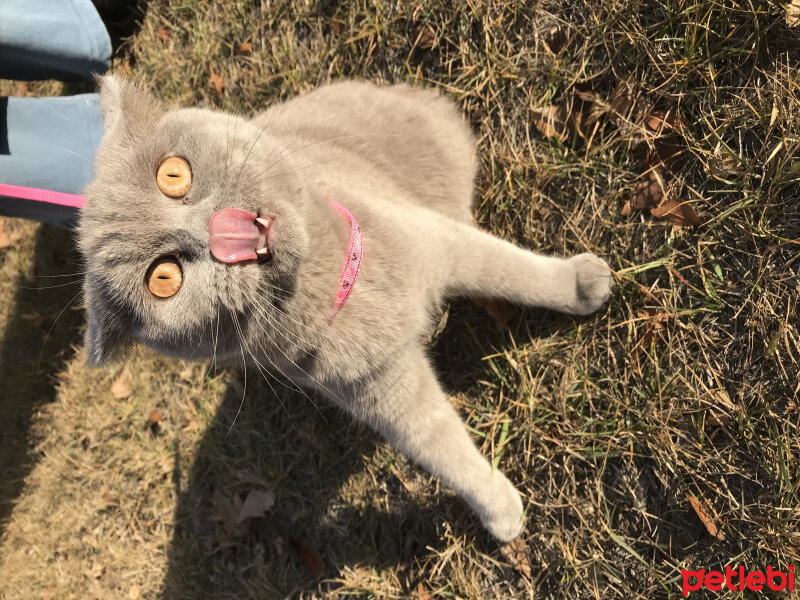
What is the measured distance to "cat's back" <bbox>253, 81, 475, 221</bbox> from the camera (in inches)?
74.3

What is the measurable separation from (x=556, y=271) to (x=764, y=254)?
25.4 inches

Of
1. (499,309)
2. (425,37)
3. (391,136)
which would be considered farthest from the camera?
(425,37)

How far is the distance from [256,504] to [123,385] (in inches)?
43.6

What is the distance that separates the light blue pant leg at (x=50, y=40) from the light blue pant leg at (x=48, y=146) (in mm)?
159

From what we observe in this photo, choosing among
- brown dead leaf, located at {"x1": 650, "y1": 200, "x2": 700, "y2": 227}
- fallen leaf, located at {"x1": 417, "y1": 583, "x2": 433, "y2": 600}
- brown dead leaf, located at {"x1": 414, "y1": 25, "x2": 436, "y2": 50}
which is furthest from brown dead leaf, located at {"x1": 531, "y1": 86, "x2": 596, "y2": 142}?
fallen leaf, located at {"x1": 417, "y1": 583, "x2": 433, "y2": 600}

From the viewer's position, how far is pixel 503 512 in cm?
188

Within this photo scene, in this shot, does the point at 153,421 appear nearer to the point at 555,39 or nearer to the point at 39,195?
the point at 39,195

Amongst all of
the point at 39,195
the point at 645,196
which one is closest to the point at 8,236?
the point at 39,195

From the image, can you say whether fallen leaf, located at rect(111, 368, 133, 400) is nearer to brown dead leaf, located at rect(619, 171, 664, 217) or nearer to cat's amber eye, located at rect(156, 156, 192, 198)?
cat's amber eye, located at rect(156, 156, 192, 198)

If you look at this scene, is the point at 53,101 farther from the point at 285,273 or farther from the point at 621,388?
the point at 621,388

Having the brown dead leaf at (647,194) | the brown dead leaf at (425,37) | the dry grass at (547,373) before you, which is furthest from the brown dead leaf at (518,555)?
the brown dead leaf at (425,37)

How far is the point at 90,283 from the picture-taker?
50.6 inches

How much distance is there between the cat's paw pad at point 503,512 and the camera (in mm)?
1864

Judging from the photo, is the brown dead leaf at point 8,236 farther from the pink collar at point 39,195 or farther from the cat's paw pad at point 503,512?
the cat's paw pad at point 503,512
